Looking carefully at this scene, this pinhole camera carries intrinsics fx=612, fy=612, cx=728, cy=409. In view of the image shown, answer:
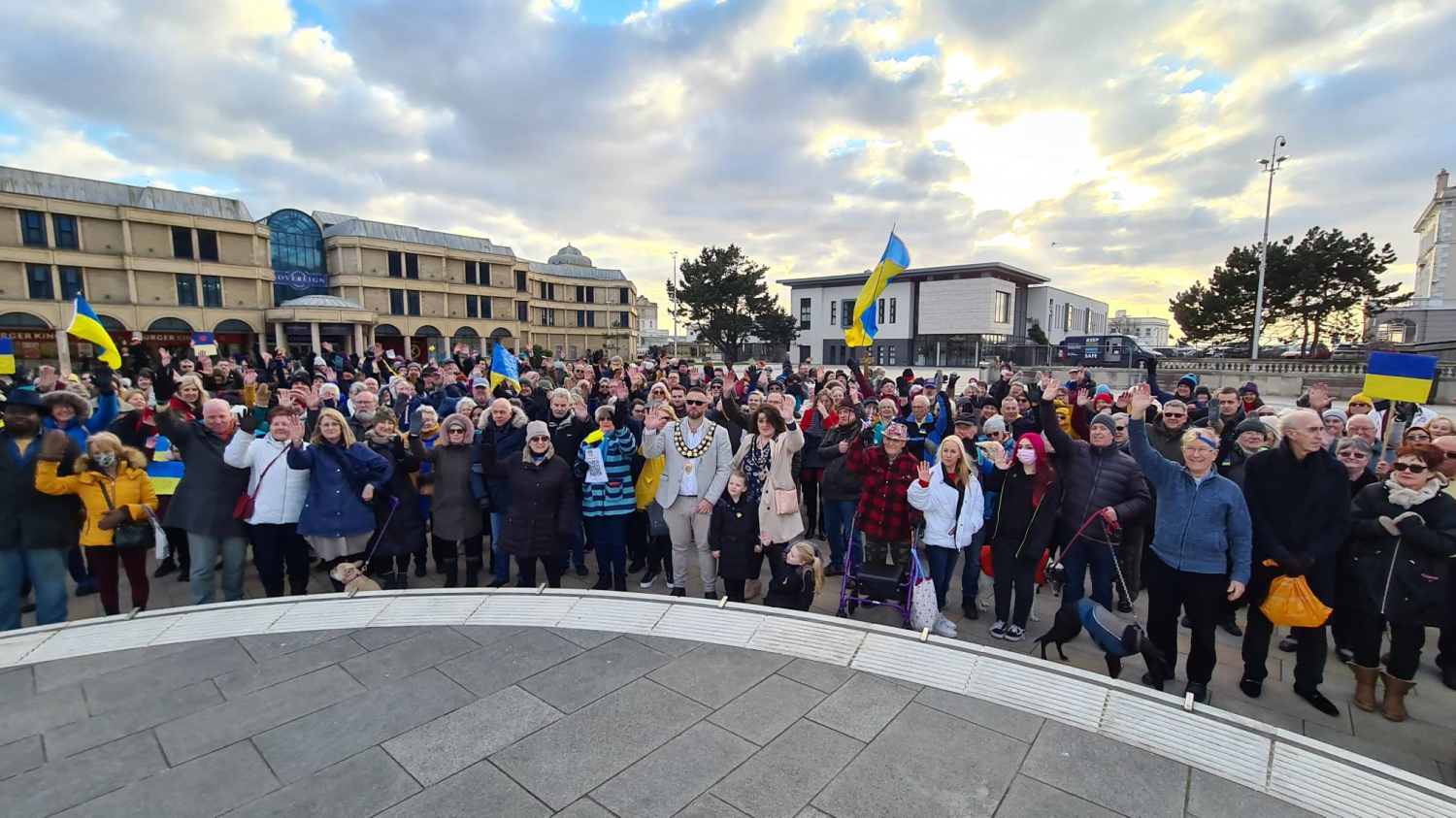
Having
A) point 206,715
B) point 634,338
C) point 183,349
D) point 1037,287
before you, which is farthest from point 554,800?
point 634,338

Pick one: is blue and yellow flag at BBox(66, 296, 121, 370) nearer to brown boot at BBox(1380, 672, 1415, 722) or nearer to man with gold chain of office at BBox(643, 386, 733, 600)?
man with gold chain of office at BBox(643, 386, 733, 600)

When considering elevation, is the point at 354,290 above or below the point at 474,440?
above

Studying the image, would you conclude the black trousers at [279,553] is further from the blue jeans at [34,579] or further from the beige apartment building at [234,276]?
the beige apartment building at [234,276]

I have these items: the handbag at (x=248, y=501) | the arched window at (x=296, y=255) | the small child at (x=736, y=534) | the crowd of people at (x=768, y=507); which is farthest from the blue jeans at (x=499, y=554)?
the arched window at (x=296, y=255)

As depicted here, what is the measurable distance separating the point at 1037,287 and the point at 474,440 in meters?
70.6

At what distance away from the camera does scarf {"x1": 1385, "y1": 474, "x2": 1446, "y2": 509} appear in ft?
12.5

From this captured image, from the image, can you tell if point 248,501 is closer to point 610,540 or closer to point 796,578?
point 610,540

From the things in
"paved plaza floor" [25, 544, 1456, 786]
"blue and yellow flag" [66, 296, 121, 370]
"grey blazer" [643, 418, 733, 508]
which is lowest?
"paved plaza floor" [25, 544, 1456, 786]

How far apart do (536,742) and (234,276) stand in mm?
53826

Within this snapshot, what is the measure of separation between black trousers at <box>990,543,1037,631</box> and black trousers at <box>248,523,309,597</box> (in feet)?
19.4

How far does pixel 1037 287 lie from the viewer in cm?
6550

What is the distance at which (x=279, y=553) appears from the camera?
529 centimetres

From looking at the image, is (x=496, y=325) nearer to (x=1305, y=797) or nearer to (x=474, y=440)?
(x=474, y=440)

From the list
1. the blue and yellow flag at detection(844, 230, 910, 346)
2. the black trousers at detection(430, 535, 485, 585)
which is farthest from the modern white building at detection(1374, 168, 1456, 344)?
the black trousers at detection(430, 535, 485, 585)
